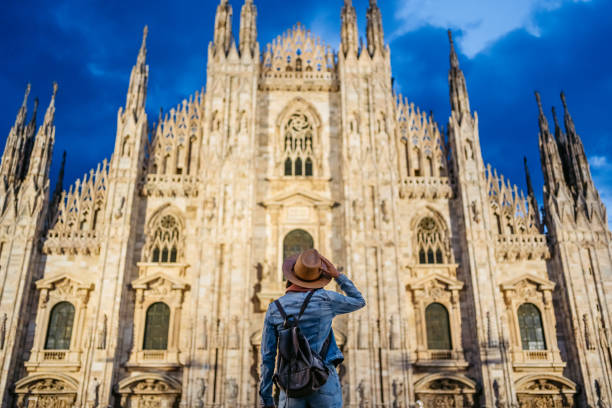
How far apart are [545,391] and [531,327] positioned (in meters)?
2.44

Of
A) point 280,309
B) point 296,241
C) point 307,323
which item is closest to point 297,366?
point 307,323

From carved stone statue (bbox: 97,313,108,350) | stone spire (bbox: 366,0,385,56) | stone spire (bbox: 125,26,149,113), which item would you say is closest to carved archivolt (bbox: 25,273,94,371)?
carved stone statue (bbox: 97,313,108,350)

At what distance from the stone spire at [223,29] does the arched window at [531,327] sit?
1701cm

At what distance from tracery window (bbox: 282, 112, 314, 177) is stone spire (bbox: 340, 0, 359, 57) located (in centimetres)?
369

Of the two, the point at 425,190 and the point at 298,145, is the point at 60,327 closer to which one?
the point at 298,145

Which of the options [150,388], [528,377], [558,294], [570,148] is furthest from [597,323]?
[150,388]

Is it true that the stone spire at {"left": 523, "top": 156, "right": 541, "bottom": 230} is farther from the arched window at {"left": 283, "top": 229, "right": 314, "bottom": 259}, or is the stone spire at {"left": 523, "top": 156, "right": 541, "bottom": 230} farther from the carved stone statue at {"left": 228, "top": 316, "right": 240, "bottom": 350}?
the carved stone statue at {"left": 228, "top": 316, "right": 240, "bottom": 350}

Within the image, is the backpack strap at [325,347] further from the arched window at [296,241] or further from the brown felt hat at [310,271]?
the arched window at [296,241]

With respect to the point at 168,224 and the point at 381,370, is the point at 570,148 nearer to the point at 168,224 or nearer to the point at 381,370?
the point at 381,370

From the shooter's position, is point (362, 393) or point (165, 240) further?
point (165, 240)

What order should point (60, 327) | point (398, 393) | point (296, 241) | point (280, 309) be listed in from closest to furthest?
point (280, 309), point (398, 393), point (60, 327), point (296, 241)

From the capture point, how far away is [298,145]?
75.9ft

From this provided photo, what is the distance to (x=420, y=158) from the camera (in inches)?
911

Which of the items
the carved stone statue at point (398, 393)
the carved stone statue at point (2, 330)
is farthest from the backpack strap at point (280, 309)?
the carved stone statue at point (2, 330)
